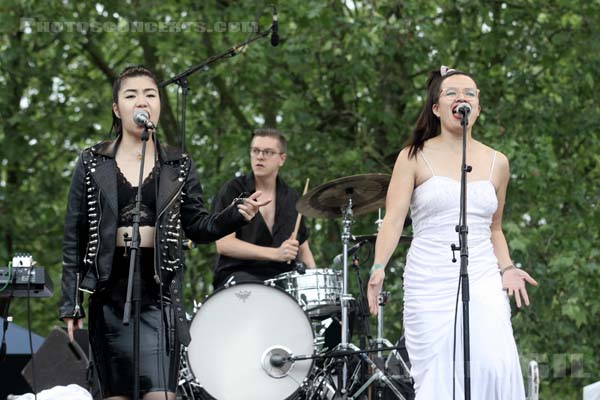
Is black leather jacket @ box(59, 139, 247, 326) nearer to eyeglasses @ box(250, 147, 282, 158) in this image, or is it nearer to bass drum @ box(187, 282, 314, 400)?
bass drum @ box(187, 282, 314, 400)

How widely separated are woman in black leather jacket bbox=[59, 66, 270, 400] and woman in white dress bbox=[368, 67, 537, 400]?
3.10 feet

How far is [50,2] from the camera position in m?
15.2

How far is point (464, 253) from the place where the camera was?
18.8 feet

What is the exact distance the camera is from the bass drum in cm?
893

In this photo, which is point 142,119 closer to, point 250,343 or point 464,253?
point 464,253

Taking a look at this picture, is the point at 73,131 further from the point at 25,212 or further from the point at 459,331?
the point at 459,331

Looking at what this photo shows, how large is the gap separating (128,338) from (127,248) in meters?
Result: 0.45

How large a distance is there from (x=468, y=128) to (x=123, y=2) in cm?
1035

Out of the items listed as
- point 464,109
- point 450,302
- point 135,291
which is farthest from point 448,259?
point 135,291

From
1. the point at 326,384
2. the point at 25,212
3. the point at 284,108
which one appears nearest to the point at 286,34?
the point at 284,108

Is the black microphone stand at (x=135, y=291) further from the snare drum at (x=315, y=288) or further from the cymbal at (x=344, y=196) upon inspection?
the snare drum at (x=315, y=288)

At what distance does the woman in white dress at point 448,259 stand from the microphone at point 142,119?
1378mm

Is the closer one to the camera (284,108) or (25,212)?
(284,108)

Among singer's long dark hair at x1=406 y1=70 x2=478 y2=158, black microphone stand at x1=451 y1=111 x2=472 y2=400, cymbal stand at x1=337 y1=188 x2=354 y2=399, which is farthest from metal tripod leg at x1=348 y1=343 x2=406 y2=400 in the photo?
black microphone stand at x1=451 y1=111 x2=472 y2=400
